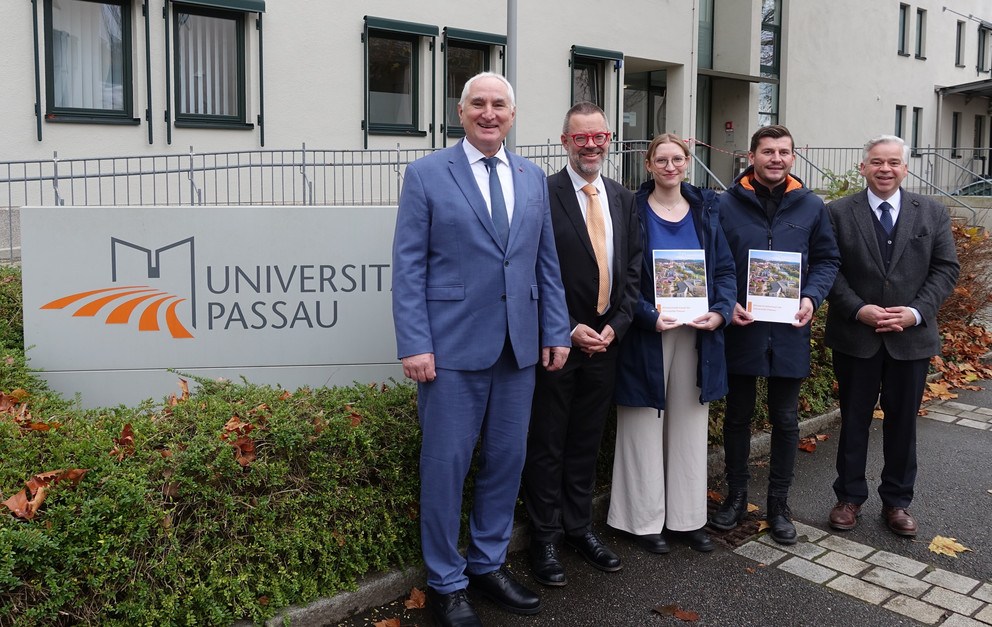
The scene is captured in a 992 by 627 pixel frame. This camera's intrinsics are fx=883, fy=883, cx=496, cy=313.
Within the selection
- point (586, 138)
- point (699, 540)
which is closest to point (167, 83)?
point (586, 138)

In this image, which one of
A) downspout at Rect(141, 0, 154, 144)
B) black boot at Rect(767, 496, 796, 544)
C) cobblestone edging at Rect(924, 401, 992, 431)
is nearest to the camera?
black boot at Rect(767, 496, 796, 544)

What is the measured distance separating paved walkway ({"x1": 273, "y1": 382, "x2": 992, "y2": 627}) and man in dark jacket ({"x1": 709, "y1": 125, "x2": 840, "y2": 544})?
30 cm

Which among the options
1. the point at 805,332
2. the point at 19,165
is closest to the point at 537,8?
the point at 19,165

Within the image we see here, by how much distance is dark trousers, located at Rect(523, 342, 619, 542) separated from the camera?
14.0 ft

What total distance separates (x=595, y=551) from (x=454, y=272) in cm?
170

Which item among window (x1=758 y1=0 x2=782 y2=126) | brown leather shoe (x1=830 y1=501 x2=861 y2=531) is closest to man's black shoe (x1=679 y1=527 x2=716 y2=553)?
brown leather shoe (x1=830 y1=501 x2=861 y2=531)

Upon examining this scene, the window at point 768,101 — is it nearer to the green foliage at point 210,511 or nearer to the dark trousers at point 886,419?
the dark trousers at point 886,419

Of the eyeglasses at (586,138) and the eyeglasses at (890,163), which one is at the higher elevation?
the eyeglasses at (586,138)

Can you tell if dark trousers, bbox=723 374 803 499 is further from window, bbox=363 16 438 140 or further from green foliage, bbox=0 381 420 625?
window, bbox=363 16 438 140

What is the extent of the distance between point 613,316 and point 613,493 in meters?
1.06

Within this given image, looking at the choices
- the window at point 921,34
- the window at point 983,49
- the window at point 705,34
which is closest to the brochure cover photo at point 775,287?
the window at point 705,34

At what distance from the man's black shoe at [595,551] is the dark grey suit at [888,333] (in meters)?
1.54

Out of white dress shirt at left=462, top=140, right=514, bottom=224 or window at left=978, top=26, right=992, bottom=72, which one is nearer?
white dress shirt at left=462, top=140, right=514, bottom=224

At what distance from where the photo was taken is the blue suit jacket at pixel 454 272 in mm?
3641
